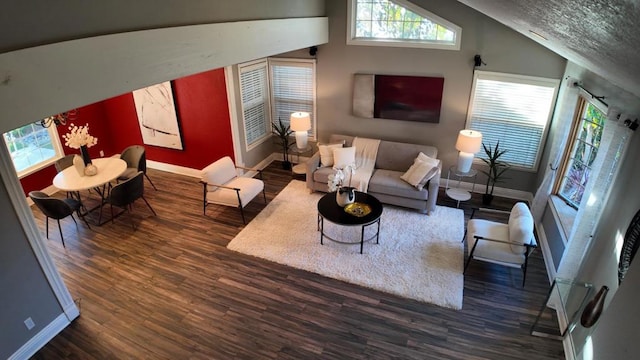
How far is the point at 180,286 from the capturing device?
4.46 metres

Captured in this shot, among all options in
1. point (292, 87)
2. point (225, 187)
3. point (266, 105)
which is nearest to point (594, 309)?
point (225, 187)

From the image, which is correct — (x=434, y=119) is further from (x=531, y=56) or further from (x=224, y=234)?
(x=224, y=234)

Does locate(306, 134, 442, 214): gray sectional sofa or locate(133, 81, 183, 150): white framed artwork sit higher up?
locate(133, 81, 183, 150): white framed artwork

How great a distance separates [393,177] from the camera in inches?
239

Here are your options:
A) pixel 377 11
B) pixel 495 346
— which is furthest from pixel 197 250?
pixel 377 11

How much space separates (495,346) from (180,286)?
143 inches

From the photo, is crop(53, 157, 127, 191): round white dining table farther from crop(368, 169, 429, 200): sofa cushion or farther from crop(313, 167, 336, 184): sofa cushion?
crop(368, 169, 429, 200): sofa cushion

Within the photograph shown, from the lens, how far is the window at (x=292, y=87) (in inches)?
274

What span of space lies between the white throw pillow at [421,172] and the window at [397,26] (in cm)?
187

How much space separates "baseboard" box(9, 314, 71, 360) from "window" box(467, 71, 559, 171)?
6.33m

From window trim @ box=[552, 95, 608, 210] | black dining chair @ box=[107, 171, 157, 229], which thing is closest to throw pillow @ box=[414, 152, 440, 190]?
window trim @ box=[552, 95, 608, 210]

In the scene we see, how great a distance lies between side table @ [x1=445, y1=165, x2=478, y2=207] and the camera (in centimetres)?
598

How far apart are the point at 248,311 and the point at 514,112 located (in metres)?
5.08

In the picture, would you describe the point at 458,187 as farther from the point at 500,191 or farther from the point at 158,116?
the point at 158,116
